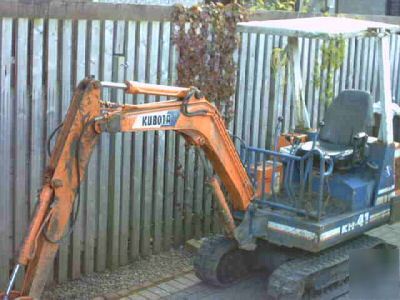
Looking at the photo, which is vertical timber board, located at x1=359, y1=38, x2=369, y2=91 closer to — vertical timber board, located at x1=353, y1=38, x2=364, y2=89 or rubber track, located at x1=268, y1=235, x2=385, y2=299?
vertical timber board, located at x1=353, y1=38, x2=364, y2=89

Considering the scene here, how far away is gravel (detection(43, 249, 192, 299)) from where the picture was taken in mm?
6019

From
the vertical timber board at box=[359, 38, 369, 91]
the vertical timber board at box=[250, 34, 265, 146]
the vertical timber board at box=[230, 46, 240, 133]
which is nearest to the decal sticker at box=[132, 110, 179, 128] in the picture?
the vertical timber board at box=[230, 46, 240, 133]

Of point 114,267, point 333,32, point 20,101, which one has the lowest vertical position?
point 114,267

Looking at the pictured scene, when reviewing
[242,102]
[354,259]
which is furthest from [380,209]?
[242,102]

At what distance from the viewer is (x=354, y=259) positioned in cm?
581

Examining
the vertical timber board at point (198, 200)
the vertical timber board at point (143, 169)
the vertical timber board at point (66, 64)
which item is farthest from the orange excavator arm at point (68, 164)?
the vertical timber board at point (198, 200)

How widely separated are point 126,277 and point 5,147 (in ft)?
5.67

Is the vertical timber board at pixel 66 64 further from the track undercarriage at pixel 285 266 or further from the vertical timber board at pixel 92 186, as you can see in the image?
the track undercarriage at pixel 285 266

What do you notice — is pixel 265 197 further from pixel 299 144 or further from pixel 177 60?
pixel 177 60

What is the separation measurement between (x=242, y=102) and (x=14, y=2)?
2884 mm

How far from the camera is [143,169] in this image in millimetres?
6676

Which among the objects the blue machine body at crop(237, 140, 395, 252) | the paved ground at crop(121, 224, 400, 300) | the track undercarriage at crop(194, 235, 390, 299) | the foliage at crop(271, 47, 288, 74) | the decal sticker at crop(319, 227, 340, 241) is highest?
the foliage at crop(271, 47, 288, 74)

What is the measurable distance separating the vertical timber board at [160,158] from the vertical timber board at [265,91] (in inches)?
55.6

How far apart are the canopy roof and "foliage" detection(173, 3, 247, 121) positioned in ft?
2.32
